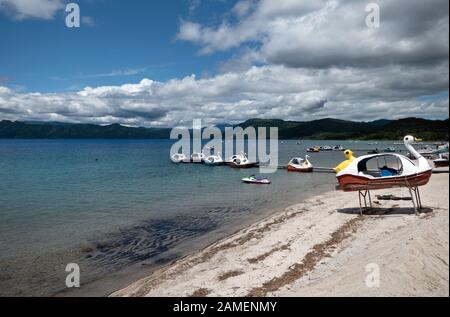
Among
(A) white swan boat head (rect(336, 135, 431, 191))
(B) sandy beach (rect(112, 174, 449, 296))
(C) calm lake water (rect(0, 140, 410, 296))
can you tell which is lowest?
(C) calm lake water (rect(0, 140, 410, 296))

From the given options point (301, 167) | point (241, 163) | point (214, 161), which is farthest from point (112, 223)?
point (214, 161)

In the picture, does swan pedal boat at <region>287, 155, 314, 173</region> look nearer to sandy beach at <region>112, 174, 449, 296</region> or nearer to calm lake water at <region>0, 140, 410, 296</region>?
calm lake water at <region>0, 140, 410, 296</region>

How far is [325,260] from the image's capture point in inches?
516

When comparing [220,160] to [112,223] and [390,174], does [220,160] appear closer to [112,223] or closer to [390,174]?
[112,223]

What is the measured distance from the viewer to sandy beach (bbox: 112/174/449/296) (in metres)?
8.84

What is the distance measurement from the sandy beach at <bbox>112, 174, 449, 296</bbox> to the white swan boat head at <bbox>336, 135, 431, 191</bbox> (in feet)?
6.25

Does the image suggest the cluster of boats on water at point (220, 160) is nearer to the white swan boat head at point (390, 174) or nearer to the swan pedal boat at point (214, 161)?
the swan pedal boat at point (214, 161)

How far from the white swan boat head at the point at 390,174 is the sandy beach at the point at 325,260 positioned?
191cm

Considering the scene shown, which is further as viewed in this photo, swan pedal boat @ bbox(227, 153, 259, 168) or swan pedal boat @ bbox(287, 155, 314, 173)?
swan pedal boat @ bbox(227, 153, 259, 168)

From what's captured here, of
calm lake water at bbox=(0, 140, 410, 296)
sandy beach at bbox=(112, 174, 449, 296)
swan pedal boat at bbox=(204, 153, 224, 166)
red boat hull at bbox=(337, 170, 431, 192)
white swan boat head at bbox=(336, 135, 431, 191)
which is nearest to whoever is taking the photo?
sandy beach at bbox=(112, 174, 449, 296)

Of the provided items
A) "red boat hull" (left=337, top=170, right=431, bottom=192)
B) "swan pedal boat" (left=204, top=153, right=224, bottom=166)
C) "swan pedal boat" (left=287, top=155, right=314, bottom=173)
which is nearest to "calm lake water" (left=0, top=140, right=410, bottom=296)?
"red boat hull" (left=337, top=170, right=431, bottom=192)

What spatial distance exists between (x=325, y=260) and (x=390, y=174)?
9723mm

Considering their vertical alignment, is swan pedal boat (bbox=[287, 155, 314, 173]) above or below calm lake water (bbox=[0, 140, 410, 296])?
above
